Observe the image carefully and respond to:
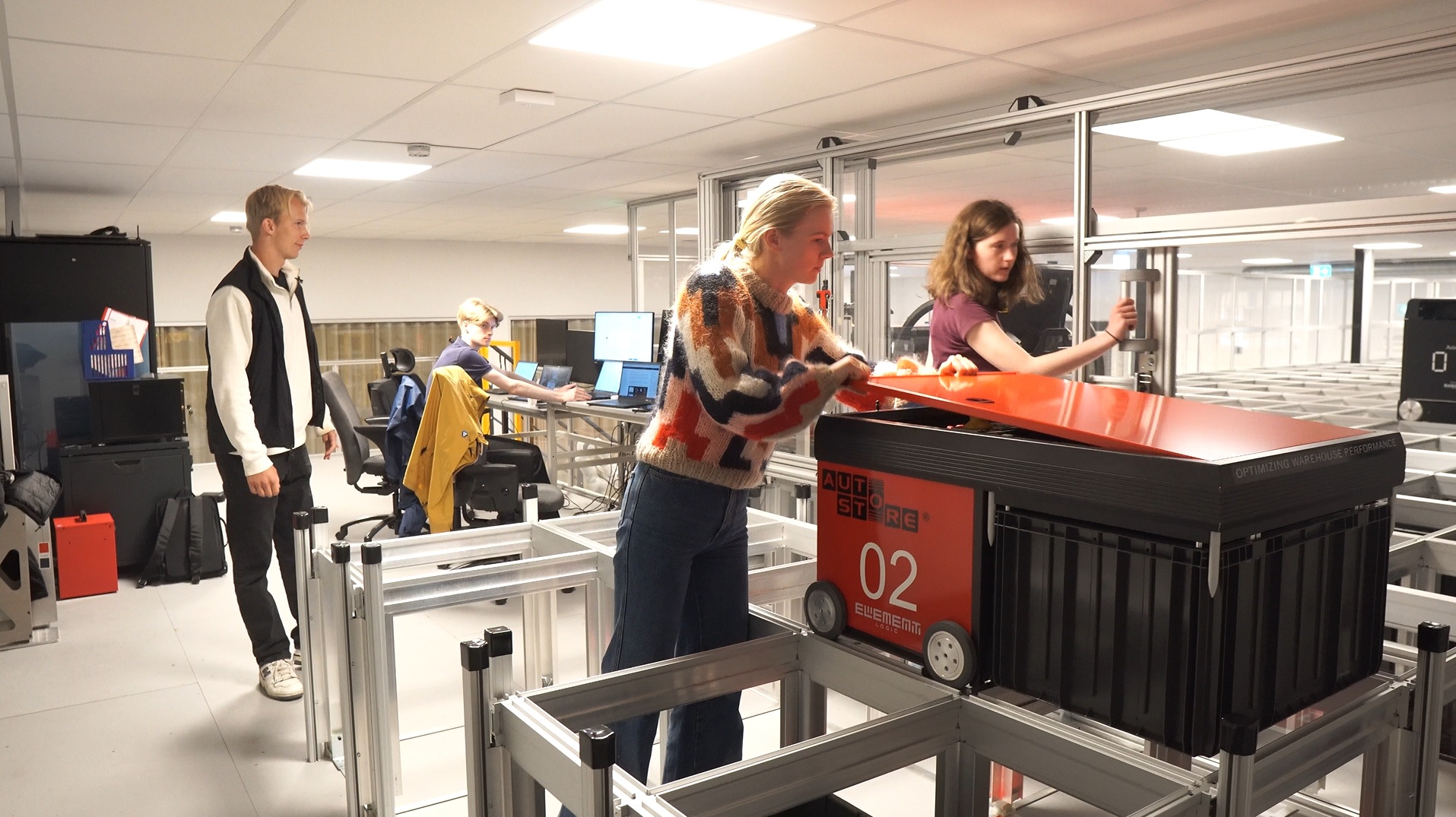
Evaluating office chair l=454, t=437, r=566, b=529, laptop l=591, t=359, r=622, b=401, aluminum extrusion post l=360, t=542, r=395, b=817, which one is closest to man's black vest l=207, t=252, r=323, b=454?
aluminum extrusion post l=360, t=542, r=395, b=817

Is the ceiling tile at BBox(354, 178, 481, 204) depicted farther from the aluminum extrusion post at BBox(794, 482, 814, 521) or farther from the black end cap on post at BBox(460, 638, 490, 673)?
the black end cap on post at BBox(460, 638, 490, 673)

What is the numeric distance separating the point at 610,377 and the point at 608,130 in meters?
2.16

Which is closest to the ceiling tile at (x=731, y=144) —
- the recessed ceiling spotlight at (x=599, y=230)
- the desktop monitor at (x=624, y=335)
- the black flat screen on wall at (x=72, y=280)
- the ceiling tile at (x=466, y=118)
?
the ceiling tile at (x=466, y=118)

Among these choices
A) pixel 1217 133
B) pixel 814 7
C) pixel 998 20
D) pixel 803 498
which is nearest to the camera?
pixel 803 498

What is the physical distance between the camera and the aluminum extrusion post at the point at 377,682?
81.2 inches

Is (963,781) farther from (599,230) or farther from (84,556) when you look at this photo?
(599,230)

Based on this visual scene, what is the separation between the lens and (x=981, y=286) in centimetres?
227

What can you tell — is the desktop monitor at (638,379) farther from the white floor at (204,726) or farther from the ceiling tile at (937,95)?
the ceiling tile at (937,95)

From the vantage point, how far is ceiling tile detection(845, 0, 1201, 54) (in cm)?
256

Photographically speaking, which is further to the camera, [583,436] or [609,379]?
[609,379]

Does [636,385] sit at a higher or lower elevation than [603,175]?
lower

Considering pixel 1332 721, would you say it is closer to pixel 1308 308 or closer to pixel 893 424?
pixel 893 424

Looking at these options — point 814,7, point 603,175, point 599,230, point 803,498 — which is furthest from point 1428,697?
point 599,230

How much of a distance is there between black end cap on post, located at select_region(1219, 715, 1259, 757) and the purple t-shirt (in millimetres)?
1337
